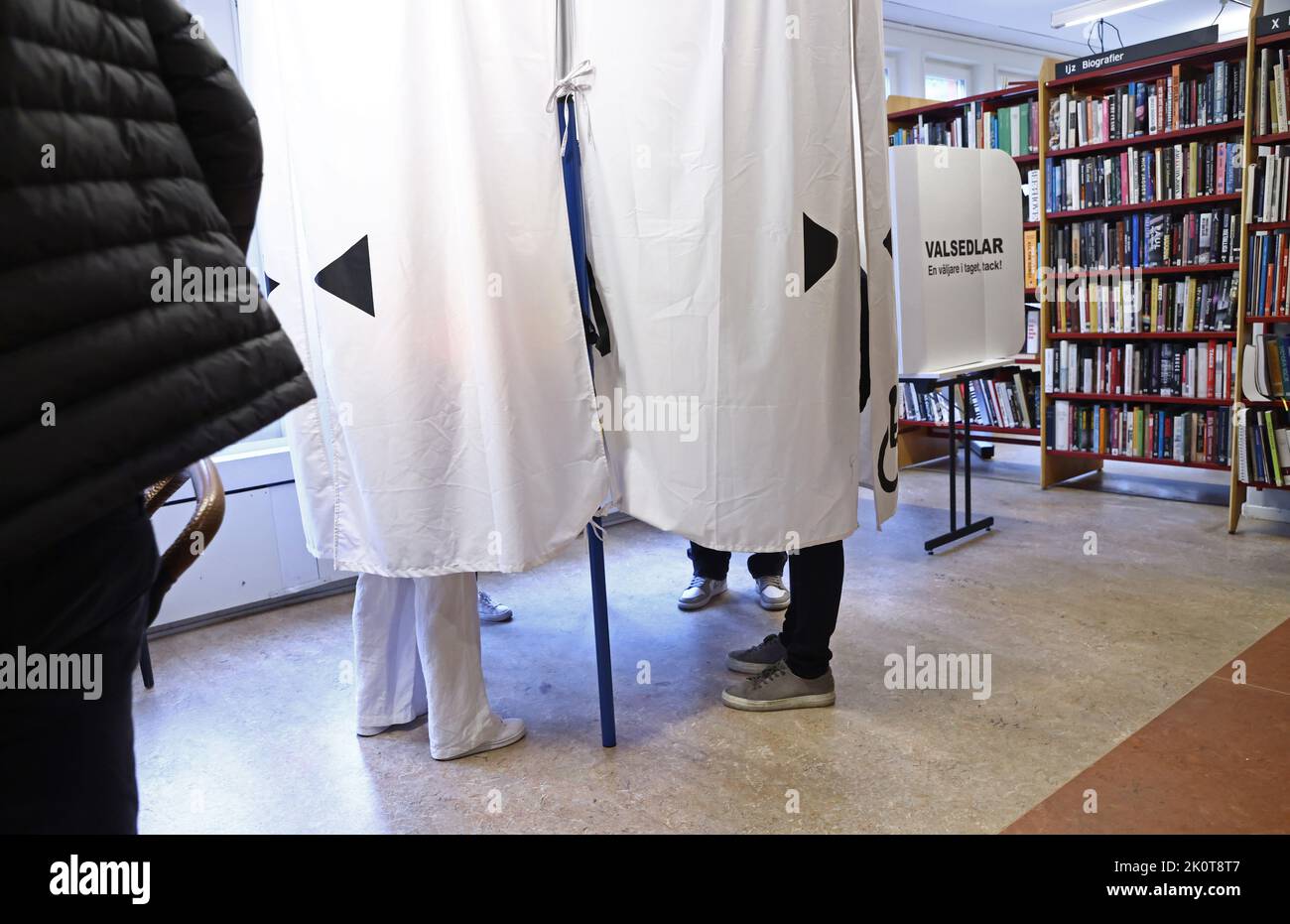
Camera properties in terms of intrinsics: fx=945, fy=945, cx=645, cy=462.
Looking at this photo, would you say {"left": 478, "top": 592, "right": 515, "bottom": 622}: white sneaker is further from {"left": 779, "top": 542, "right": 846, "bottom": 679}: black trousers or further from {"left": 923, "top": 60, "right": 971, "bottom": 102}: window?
{"left": 923, "top": 60, "right": 971, "bottom": 102}: window

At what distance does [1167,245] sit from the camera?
14.2ft

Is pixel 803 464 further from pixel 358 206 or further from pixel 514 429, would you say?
pixel 358 206

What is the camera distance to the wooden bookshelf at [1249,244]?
3680 mm

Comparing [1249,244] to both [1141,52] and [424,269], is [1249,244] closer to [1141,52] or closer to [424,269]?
[1141,52]

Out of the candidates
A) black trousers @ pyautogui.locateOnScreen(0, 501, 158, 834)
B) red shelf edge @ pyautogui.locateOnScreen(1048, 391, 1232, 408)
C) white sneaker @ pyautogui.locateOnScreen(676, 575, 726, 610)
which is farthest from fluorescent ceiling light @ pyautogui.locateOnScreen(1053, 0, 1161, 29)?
black trousers @ pyautogui.locateOnScreen(0, 501, 158, 834)

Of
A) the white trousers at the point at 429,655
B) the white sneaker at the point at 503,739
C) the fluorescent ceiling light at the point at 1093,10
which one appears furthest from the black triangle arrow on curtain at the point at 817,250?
the fluorescent ceiling light at the point at 1093,10

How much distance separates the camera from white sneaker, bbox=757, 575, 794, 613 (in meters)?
3.21

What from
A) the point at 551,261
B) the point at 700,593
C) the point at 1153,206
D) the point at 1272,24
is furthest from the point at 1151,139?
the point at 551,261

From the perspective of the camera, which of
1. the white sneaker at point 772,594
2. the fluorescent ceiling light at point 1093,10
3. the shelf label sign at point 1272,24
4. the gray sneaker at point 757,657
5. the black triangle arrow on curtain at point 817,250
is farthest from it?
the fluorescent ceiling light at point 1093,10

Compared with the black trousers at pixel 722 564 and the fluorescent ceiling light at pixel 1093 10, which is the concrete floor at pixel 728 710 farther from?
the fluorescent ceiling light at pixel 1093 10

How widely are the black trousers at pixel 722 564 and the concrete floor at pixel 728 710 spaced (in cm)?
10

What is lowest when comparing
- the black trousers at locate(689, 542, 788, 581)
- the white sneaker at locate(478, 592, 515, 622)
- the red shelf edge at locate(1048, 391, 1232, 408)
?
the white sneaker at locate(478, 592, 515, 622)

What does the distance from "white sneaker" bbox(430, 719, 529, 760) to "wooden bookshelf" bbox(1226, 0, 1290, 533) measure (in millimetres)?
3055
